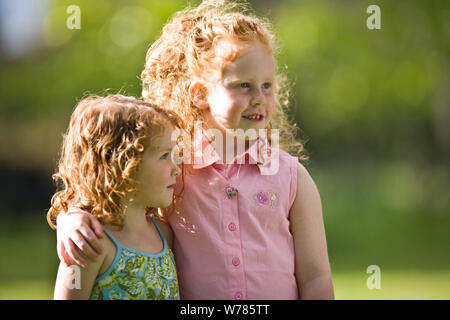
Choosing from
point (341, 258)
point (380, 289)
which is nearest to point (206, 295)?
point (380, 289)

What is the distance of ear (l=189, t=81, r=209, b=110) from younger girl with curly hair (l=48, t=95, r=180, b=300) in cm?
27

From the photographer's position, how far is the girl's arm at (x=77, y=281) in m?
2.04

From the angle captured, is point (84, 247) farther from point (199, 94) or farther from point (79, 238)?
→ point (199, 94)

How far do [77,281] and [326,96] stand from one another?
46.4ft

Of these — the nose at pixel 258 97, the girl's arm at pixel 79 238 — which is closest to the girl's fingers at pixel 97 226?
the girl's arm at pixel 79 238

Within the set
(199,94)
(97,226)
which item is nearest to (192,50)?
(199,94)

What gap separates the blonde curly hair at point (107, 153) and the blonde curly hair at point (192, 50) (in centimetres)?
30

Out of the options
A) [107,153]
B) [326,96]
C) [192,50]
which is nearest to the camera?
[107,153]

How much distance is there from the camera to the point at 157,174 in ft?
7.25

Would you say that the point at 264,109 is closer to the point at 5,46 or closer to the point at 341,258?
the point at 341,258

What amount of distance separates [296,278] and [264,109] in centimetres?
71

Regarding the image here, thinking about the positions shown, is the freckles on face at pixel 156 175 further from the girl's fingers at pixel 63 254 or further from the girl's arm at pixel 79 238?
the girl's fingers at pixel 63 254

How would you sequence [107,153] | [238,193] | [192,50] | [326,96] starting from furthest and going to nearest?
[326,96], [192,50], [238,193], [107,153]
